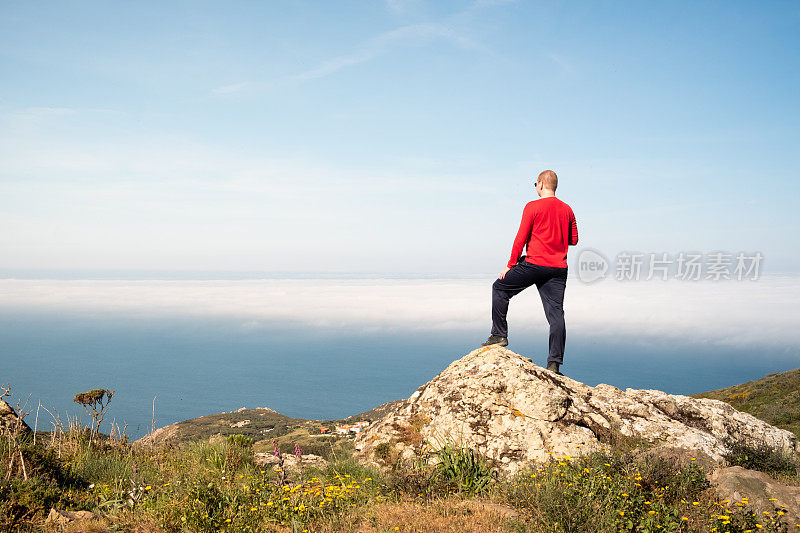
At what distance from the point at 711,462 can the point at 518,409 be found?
8.73 ft

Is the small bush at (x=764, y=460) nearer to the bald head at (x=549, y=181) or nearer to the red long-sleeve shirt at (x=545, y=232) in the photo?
the red long-sleeve shirt at (x=545, y=232)

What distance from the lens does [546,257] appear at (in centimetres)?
839

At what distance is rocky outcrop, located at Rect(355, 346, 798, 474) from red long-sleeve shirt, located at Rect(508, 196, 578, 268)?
1.91 metres

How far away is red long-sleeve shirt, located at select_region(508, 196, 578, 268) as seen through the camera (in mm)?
8344

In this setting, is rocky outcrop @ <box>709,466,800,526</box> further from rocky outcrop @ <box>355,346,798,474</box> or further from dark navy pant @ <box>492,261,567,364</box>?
dark navy pant @ <box>492,261,567,364</box>

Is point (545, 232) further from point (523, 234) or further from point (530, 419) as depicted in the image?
point (530, 419)

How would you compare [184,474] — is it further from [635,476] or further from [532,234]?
[532,234]

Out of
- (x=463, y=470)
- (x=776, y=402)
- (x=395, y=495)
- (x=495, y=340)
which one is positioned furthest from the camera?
(x=776, y=402)

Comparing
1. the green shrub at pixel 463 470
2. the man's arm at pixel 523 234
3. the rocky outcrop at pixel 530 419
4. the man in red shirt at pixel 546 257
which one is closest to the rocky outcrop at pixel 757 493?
the rocky outcrop at pixel 530 419

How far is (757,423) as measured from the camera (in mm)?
8758

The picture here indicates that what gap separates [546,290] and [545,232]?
1097 millimetres

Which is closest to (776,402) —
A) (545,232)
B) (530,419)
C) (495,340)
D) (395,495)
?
(495,340)

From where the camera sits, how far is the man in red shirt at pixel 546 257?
8383 millimetres

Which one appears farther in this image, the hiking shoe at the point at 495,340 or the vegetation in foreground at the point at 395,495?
the hiking shoe at the point at 495,340
